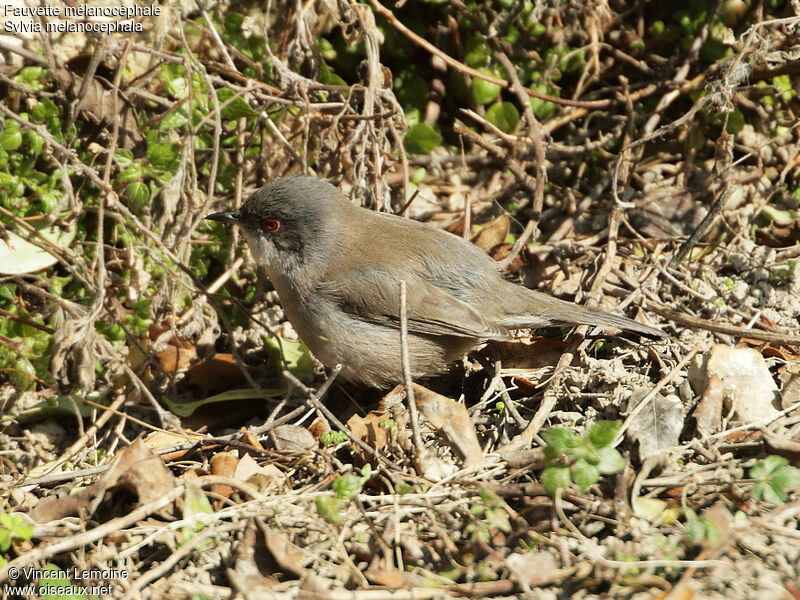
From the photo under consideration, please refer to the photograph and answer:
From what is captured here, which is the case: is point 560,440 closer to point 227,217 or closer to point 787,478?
point 787,478

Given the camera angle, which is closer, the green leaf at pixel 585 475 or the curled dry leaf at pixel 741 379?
the green leaf at pixel 585 475

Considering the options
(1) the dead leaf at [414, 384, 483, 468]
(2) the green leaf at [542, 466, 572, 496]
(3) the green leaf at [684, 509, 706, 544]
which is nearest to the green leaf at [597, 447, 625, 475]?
(2) the green leaf at [542, 466, 572, 496]

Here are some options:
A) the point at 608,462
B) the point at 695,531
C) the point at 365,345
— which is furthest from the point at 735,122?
the point at 695,531

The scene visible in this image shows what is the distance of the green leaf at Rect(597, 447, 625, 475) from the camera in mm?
3117

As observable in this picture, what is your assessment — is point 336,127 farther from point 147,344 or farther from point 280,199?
point 147,344

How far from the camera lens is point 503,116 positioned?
615 centimetres

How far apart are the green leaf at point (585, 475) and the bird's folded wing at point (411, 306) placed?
1628mm

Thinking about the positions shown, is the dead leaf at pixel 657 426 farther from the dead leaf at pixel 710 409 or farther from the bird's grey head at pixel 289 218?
the bird's grey head at pixel 289 218

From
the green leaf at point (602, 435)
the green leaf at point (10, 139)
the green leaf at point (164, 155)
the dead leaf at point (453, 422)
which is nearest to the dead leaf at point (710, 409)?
the green leaf at point (602, 435)

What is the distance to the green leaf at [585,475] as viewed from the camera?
3.09 metres

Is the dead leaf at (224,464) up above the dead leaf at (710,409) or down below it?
below

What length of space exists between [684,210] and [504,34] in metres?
1.95

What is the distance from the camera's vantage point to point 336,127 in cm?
A: 531

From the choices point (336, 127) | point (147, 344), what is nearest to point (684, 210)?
point (336, 127)
